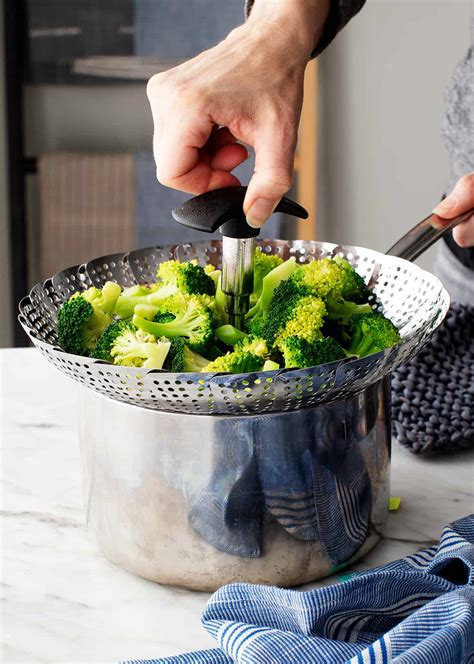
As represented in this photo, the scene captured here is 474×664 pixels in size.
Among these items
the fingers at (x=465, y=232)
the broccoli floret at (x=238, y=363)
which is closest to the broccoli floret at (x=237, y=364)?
the broccoli floret at (x=238, y=363)

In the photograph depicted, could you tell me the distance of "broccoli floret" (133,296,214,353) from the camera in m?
0.85

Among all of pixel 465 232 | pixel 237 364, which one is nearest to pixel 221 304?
pixel 237 364

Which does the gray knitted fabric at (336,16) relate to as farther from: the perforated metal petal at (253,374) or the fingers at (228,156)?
the perforated metal petal at (253,374)

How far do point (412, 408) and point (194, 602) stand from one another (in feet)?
1.25

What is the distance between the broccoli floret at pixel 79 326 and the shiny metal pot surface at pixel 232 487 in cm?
5

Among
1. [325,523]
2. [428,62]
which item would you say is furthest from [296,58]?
[428,62]

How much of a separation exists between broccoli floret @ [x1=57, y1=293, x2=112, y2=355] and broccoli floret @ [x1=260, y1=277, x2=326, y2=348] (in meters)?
0.16

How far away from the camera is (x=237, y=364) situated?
2.61 ft

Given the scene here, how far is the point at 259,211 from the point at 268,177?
0.19 ft

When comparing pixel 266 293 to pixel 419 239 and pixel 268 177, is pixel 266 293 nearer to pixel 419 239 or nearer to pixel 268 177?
pixel 268 177

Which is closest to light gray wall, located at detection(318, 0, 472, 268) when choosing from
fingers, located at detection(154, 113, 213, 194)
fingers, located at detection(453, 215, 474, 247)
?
fingers, located at detection(453, 215, 474, 247)

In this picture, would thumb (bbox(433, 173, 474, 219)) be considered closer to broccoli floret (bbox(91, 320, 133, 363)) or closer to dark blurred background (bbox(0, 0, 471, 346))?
broccoli floret (bbox(91, 320, 133, 363))

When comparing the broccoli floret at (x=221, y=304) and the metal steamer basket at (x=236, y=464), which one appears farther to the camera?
the broccoli floret at (x=221, y=304)

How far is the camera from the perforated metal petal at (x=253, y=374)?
2.39 ft
